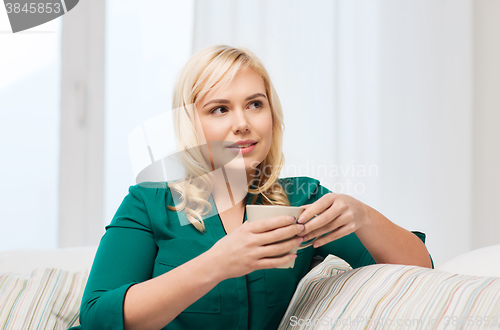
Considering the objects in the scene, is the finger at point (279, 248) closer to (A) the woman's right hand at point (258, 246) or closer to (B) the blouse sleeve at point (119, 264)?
(A) the woman's right hand at point (258, 246)

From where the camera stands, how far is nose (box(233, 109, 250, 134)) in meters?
0.90

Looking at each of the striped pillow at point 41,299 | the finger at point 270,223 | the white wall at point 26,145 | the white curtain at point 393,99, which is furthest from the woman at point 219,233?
the white wall at point 26,145

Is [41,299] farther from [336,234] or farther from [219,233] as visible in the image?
[336,234]

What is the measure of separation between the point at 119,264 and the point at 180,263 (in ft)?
0.43

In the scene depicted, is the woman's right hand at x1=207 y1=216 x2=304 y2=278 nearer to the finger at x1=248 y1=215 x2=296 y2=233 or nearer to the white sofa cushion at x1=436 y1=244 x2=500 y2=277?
the finger at x1=248 y1=215 x2=296 y2=233

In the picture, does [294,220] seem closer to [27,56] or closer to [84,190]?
[84,190]

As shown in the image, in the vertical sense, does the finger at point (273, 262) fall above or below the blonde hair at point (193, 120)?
below

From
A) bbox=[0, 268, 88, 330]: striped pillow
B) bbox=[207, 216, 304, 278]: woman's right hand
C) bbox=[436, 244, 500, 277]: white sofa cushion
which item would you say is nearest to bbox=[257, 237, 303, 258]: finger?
bbox=[207, 216, 304, 278]: woman's right hand

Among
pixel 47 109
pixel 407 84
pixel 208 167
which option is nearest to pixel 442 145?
pixel 407 84

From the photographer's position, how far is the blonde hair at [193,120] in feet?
3.05

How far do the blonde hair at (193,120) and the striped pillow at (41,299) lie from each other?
37cm

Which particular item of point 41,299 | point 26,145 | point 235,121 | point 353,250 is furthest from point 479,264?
point 26,145

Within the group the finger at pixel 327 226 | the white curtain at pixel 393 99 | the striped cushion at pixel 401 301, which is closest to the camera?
the striped cushion at pixel 401 301

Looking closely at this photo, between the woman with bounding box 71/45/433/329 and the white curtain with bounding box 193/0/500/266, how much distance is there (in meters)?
1.07
